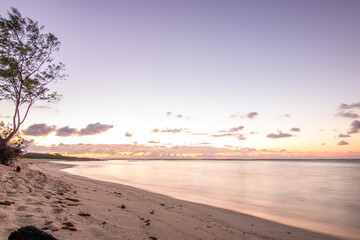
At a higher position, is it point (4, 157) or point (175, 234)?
point (4, 157)

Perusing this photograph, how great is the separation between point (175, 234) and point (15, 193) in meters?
5.66

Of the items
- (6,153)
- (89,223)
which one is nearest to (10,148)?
(6,153)

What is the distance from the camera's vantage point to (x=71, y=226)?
5875 mm

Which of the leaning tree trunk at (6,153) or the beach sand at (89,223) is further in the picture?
the leaning tree trunk at (6,153)

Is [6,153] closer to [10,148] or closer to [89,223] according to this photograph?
[10,148]

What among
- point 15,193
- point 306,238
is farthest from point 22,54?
point 306,238

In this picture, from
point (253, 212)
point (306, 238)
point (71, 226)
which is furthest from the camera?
point (253, 212)

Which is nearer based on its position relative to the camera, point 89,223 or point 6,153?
point 89,223

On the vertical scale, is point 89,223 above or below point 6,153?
below

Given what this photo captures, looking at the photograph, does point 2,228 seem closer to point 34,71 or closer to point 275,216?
point 275,216

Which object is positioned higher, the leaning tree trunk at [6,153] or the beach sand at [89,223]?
the leaning tree trunk at [6,153]

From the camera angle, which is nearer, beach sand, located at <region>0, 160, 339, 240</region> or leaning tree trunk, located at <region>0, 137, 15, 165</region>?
beach sand, located at <region>0, 160, 339, 240</region>

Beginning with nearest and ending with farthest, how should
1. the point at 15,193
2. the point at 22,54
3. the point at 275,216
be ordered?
the point at 15,193 → the point at 275,216 → the point at 22,54

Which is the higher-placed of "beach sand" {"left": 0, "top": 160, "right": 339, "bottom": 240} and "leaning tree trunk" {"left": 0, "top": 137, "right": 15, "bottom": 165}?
"leaning tree trunk" {"left": 0, "top": 137, "right": 15, "bottom": 165}
